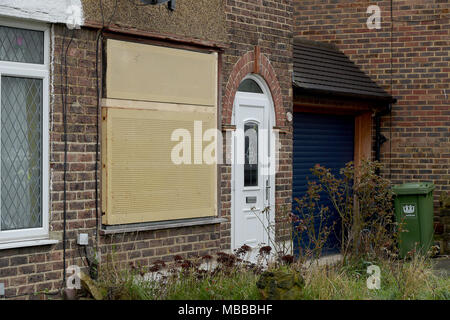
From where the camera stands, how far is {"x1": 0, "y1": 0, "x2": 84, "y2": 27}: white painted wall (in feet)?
24.1

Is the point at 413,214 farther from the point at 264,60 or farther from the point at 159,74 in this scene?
the point at 159,74

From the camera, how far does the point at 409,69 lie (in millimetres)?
14031

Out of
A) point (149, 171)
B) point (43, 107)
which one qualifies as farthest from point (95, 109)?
point (149, 171)

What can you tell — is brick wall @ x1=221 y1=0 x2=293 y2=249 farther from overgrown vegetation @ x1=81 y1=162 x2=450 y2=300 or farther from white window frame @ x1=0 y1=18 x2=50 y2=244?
white window frame @ x1=0 y1=18 x2=50 y2=244

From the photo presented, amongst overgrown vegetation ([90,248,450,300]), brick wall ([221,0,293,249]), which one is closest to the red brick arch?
brick wall ([221,0,293,249])

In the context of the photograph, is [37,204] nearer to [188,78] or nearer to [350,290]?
[188,78]

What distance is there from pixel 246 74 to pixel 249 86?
290 mm

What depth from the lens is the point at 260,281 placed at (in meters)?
7.15

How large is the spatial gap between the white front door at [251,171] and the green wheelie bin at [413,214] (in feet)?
9.70

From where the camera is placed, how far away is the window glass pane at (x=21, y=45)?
296 inches

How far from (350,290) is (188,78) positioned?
326 cm

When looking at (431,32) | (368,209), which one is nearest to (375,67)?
(431,32)

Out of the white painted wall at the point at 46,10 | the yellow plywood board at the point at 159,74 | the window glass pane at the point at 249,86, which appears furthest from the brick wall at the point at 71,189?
the window glass pane at the point at 249,86

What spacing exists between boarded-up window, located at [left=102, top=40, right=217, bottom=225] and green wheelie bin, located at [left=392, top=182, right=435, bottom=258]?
14.2ft
